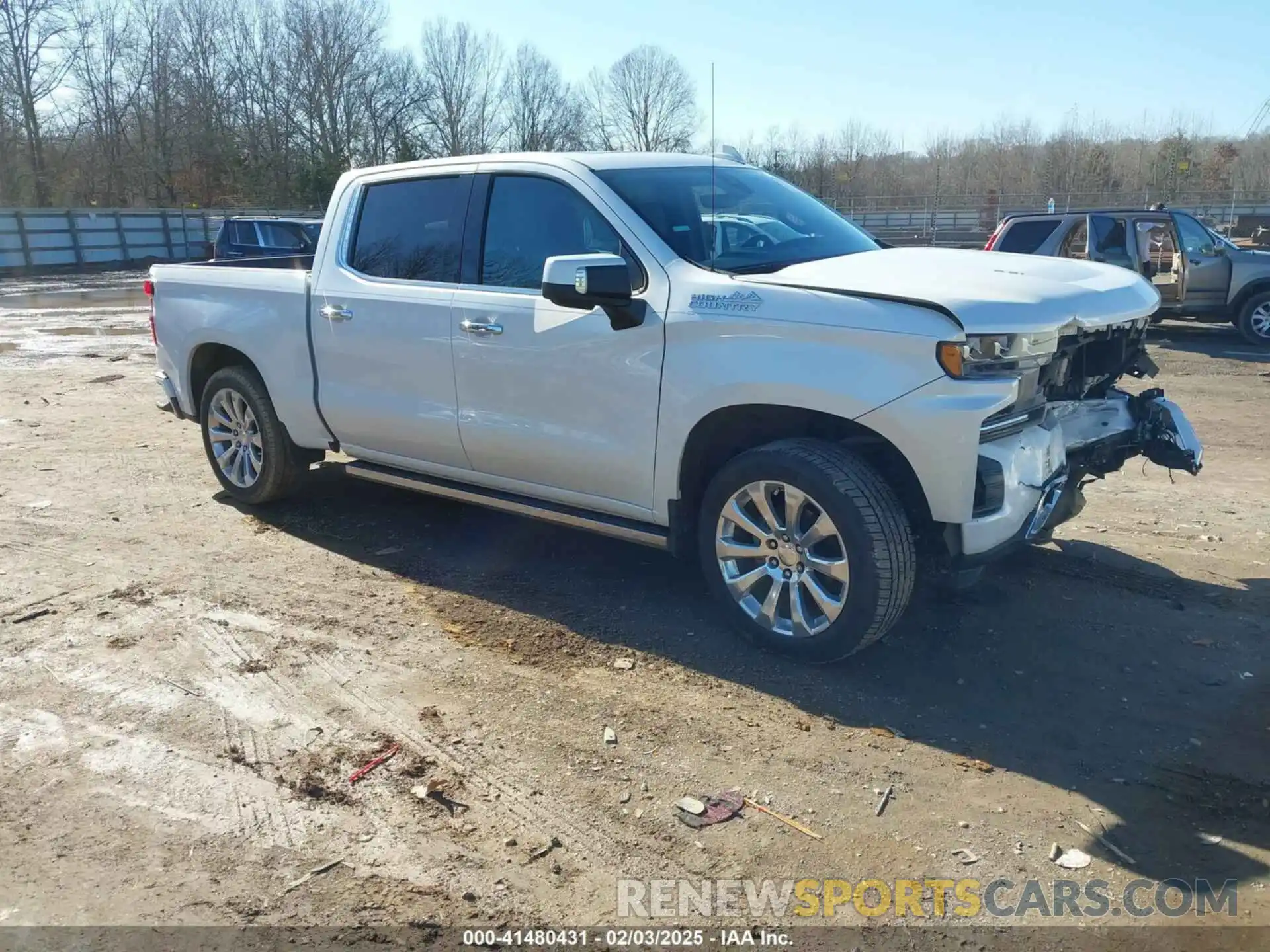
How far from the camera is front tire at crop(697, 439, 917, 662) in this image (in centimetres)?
388

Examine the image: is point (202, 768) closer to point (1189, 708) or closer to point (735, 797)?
point (735, 797)

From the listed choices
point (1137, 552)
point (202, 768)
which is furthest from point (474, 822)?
point (1137, 552)

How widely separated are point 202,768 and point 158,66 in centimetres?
5681

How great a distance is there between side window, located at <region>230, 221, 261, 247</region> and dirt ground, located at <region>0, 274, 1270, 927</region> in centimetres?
1512

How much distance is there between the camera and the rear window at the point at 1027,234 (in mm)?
13898

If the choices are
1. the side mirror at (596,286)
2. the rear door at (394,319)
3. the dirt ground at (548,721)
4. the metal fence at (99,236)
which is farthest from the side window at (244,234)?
the side mirror at (596,286)

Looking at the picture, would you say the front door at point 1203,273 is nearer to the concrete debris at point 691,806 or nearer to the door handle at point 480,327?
the door handle at point 480,327

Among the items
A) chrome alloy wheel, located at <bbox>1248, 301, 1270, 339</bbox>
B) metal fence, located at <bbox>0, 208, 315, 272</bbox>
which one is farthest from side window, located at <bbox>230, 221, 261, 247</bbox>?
chrome alloy wheel, located at <bbox>1248, 301, 1270, 339</bbox>

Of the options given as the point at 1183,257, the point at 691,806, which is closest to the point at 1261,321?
the point at 1183,257

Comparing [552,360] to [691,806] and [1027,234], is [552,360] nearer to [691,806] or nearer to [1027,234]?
[691,806]

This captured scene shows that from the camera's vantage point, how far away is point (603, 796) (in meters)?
3.34

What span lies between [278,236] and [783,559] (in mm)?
18573

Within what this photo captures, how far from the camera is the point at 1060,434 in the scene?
13.8ft

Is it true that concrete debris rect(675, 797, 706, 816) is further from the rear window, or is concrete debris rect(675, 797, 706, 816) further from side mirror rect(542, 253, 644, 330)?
the rear window
